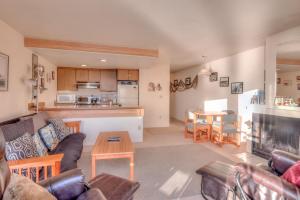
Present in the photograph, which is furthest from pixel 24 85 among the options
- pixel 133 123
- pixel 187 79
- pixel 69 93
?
pixel 187 79

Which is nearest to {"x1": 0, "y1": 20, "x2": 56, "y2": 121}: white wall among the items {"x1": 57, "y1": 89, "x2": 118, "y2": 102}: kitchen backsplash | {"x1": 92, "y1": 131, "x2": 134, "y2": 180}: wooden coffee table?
{"x1": 92, "y1": 131, "x2": 134, "y2": 180}: wooden coffee table

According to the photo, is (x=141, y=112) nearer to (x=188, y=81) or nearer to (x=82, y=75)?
(x=82, y=75)

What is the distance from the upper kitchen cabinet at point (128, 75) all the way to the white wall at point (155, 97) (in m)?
0.20

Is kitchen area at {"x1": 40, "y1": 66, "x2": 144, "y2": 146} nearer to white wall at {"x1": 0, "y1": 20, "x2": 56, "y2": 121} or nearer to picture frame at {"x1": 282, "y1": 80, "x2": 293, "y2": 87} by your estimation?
white wall at {"x1": 0, "y1": 20, "x2": 56, "y2": 121}

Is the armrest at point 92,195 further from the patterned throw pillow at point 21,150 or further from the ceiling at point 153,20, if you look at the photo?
the ceiling at point 153,20

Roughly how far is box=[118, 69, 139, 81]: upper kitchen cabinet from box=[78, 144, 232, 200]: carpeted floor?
10.2 ft

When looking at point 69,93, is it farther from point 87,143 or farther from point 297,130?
point 297,130

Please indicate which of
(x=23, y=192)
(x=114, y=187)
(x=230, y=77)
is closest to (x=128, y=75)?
(x=230, y=77)

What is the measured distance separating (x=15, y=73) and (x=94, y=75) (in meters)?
3.37

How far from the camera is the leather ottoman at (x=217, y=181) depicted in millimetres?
1628

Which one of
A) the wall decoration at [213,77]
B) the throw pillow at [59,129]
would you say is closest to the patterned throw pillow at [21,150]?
the throw pillow at [59,129]

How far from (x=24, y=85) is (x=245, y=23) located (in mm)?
3977

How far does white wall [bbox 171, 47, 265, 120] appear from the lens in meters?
4.00

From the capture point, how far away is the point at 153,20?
8.28 feet
